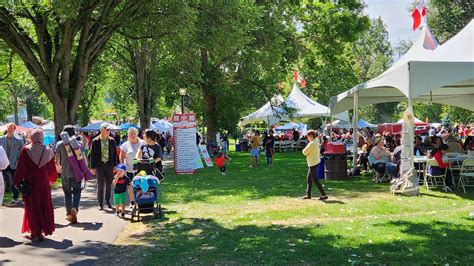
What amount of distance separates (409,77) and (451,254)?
19.2 feet

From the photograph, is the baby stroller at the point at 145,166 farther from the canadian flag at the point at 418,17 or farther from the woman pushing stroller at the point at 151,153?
the canadian flag at the point at 418,17

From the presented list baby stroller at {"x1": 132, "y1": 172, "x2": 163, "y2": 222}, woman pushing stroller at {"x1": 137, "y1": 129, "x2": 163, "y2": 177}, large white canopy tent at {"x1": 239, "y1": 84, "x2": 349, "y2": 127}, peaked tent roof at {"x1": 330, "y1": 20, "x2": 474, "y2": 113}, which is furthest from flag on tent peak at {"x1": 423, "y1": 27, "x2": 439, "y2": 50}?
large white canopy tent at {"x1": 239, "y1": 84, "x2": 349, "y2": 127}

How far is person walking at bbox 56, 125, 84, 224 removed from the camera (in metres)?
8.62

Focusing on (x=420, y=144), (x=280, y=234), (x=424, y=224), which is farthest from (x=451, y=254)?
(x=420, y=144)

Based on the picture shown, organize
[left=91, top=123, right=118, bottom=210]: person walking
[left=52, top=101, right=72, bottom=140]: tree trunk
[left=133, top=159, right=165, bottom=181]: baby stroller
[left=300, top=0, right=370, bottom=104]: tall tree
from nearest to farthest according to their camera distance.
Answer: [left=133, top=159, right=165, bottom=181]: baby stroller, [left=91, top=123, right=118, bottom=210]: person walking, [left=52, top=101, right=72, bottom=140]: tree trunk, [left=300, top=0, right=370, bottom=104]: tall tree

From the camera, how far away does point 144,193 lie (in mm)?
9031

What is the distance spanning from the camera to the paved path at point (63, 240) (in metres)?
6.40

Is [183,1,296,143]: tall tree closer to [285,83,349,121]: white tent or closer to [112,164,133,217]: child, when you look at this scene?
[285,83,349,121]: white tent

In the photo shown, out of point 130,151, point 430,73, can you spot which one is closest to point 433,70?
point 430,73

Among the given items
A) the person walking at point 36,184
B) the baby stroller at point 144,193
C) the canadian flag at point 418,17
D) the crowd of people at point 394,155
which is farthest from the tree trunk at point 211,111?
the person walking at point 36,184

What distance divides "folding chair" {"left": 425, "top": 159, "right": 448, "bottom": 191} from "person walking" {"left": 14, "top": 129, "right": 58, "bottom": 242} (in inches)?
349

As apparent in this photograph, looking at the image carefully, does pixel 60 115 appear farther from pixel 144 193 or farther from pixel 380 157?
pixel 380 157

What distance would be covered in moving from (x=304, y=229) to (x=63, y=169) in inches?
168

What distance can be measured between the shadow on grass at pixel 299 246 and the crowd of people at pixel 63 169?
1.46 metres
